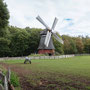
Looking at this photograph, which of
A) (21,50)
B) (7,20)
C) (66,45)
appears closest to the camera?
(7,20)

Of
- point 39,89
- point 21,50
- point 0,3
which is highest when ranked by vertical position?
point 0,3

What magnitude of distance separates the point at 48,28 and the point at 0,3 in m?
17.8

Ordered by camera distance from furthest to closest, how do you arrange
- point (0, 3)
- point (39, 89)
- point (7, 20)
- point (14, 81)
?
point (7, 20), point (0, 3), point (14, 81), point (39, 89)

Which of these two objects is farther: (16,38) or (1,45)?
(16,38)

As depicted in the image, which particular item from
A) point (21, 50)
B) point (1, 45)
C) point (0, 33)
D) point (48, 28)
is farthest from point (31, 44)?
point (0, 33)

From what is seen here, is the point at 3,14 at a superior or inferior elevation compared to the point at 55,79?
superior

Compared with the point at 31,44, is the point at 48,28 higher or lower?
higher

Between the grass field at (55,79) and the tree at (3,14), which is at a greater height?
the tree at (3,14)

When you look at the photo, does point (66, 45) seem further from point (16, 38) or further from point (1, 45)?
point (1, 45)

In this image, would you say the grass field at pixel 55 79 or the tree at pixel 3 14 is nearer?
the grass field at pixel 55 79

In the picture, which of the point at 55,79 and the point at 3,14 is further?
the point at 3,14

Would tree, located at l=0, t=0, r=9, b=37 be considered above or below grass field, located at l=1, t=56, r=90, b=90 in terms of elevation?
above

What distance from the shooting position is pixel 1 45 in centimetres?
3925

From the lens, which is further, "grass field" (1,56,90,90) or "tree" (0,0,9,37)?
"tree" (0,0,9,37)
